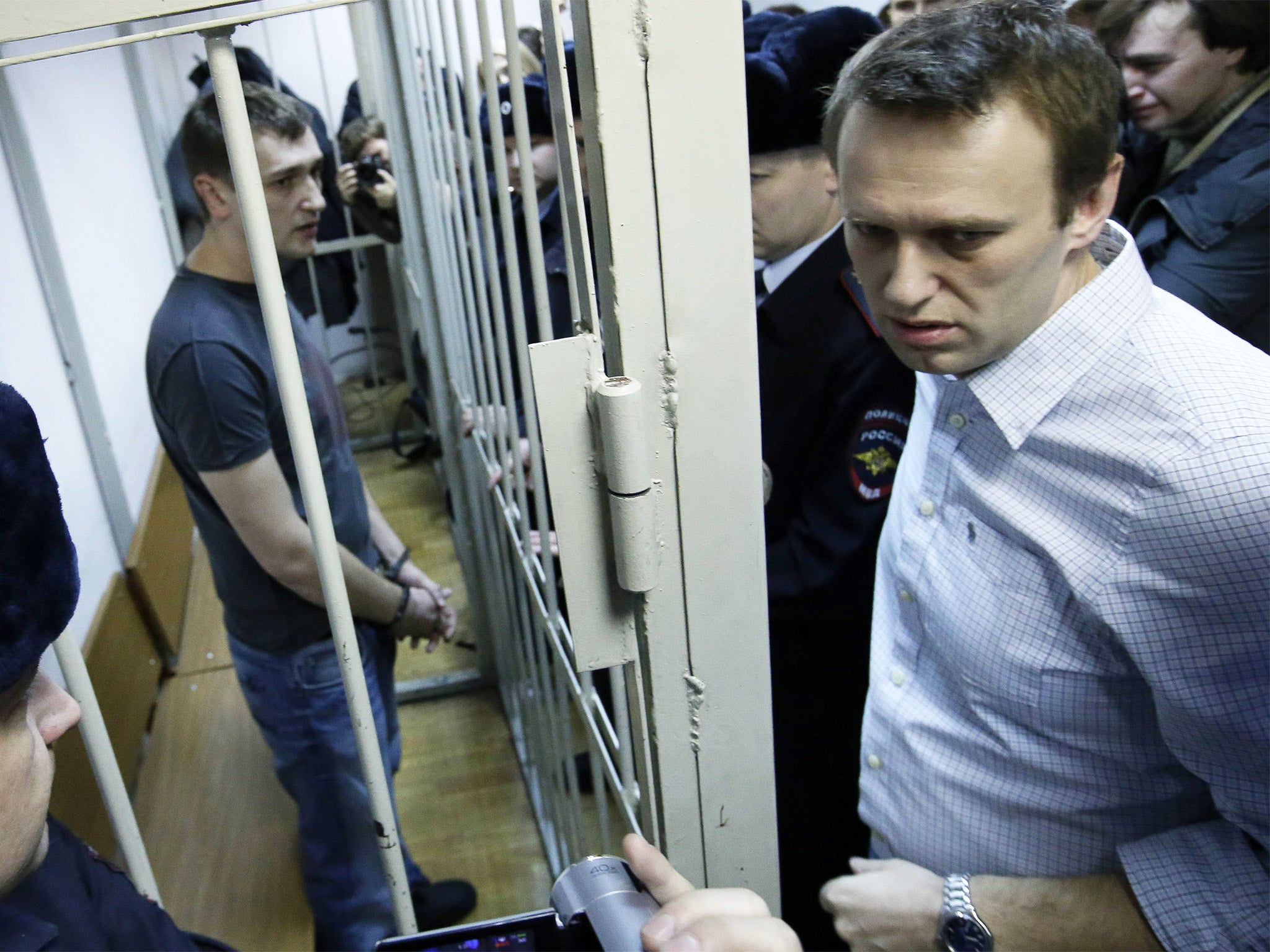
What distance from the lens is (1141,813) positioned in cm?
89

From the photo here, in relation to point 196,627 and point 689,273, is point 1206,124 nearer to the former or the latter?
point 689,273

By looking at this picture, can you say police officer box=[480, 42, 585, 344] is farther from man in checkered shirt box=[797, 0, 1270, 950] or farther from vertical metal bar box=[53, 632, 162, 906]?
vertical metal bar box=[53, 632, 162, 906]

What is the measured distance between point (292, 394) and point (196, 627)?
2.30 metres

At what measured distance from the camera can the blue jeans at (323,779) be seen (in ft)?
5.53

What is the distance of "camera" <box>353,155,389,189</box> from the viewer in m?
3.10

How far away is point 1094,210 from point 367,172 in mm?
2680

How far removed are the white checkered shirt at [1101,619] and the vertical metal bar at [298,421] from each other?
0.56m

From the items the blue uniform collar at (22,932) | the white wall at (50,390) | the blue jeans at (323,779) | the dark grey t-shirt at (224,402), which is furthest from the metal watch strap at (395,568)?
the blue uniform collar at (22,932)

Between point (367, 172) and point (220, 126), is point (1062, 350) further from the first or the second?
point (367, 172)

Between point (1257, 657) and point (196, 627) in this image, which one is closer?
point (1257, 657)

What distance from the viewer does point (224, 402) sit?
1.37 metres

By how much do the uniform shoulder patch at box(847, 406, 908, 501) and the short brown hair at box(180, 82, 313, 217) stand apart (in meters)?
1.04

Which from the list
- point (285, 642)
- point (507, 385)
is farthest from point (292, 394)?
point (285, 642)

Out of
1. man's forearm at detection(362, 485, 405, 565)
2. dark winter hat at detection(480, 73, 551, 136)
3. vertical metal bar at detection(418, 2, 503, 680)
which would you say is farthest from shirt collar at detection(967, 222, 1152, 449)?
man's forearm at detection(362, 485, 405, 565)
